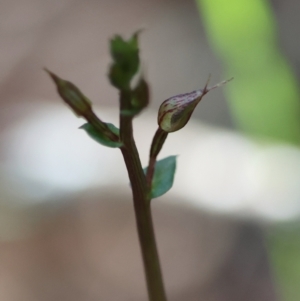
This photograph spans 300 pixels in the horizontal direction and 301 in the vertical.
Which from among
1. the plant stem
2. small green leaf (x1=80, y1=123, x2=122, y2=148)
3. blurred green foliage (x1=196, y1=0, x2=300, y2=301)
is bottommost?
the plant stem

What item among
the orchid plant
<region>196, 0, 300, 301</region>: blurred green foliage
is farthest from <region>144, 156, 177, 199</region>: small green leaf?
<region>196, 0, 300, 301</region>: blurred green foliage

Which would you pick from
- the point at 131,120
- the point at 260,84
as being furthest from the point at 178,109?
the point at 260,84

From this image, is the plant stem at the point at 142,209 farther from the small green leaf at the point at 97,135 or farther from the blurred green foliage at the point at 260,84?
the blurred green foliage at the point at 260,84

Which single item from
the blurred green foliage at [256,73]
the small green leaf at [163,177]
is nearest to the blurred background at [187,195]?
the blurred green foliage at [256,73]

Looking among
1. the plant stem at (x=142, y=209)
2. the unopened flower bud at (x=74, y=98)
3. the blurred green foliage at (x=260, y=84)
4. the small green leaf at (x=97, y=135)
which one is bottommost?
the plant stem at (x=142, y=209)

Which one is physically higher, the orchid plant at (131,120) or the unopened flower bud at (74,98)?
A: the unopened flower bud at (74,98)

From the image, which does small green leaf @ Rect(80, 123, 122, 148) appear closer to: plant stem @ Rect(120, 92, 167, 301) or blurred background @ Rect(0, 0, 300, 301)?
plant stem @ Rect(120, 92, 167, 301)

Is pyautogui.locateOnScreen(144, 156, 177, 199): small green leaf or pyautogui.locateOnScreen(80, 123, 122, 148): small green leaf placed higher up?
pyautogui.locateOnScreen(80, 123, 122, 148): small green leaf
